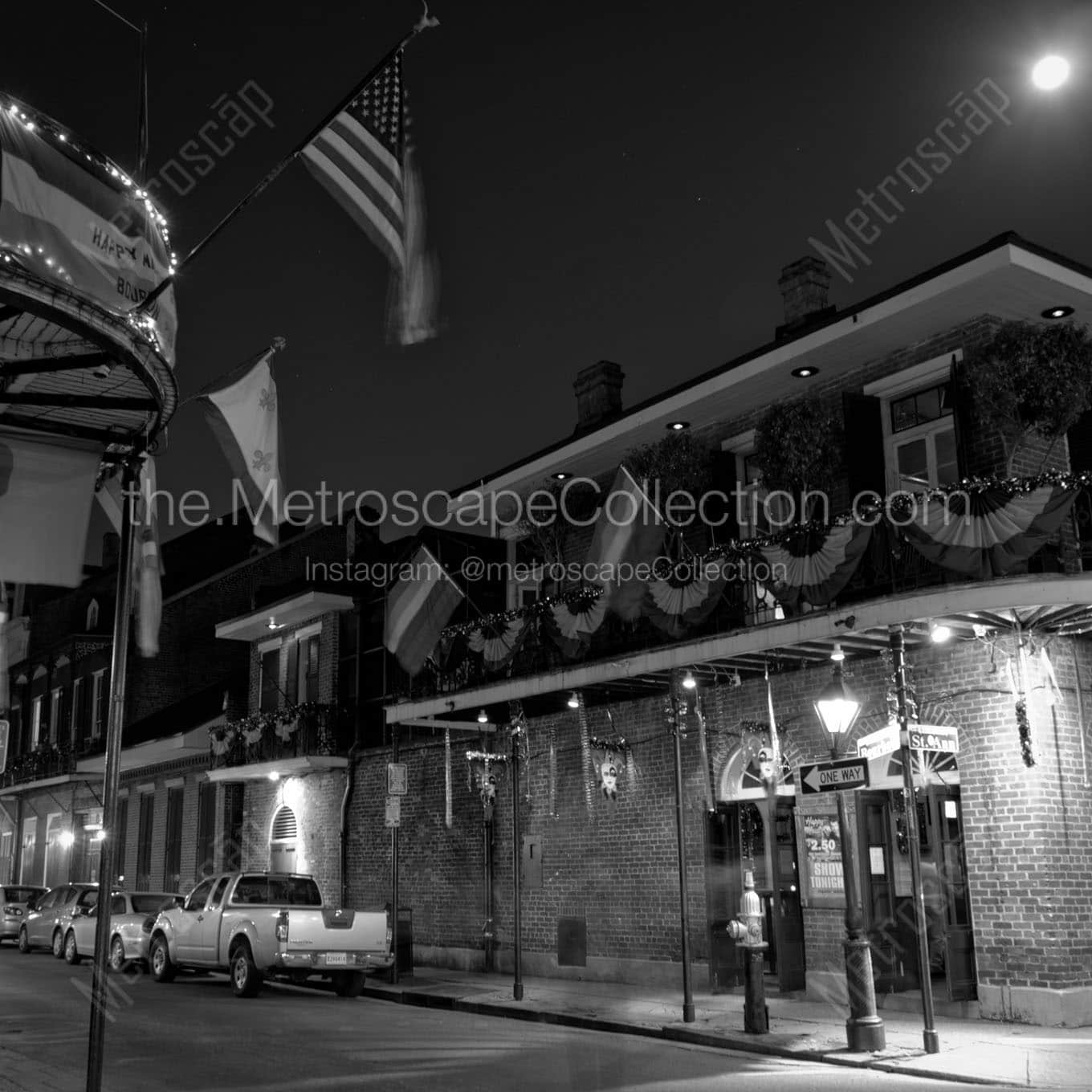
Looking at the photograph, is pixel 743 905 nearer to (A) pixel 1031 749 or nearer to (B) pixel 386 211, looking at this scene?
(A) pixel 1031 749

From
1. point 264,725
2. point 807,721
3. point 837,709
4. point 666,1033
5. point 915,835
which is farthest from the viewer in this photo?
point 264,725

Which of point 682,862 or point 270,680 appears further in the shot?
point 270,680

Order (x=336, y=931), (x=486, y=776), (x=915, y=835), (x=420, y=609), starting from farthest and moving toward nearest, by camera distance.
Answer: (x=486, y=776)
(x=420, y=609)
(x=336, y=931)
(x=915, y=835)

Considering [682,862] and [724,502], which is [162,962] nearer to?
[682,862]

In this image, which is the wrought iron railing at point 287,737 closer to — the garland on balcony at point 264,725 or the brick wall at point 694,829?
the garland on balcony at point 264,725

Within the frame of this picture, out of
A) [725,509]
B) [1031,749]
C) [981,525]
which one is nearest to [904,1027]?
[1031,749]

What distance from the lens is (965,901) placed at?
1374 centimetres

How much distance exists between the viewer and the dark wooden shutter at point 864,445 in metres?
15.2

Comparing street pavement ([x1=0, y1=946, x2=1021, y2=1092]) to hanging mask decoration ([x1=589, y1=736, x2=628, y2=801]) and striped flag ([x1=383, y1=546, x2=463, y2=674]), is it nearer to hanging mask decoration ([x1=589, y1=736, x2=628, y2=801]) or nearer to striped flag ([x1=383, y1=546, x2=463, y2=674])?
hanging mask decoration ([x1=589, y1=736, x2=628, y2=801])

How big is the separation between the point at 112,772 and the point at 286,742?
18.4 meters

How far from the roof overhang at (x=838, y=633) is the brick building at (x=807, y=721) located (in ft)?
0.10

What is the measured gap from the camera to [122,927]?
21141 millimetres

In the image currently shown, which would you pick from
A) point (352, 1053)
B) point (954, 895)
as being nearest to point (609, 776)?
point (954, 895)

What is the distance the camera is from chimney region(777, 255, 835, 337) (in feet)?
56.6
